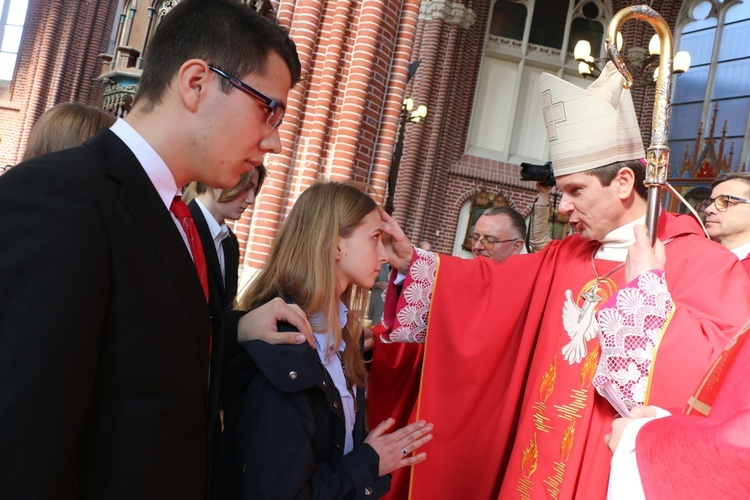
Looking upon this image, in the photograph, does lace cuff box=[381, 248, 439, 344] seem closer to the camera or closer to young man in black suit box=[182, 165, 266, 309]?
young man in black suit box=[182, 165, 266, 309]

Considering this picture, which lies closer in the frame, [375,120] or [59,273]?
[59,273]

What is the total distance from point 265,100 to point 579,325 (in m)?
1.40

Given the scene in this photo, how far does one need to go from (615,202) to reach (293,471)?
1.41 metres

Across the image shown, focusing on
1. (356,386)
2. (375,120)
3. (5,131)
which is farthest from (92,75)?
(356,386)

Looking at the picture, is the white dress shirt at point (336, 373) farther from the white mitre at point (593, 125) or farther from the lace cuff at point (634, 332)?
the white mitre at point (593, 125)

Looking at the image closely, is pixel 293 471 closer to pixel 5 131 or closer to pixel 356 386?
pixel 356 386

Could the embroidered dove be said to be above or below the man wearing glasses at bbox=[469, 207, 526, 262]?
below

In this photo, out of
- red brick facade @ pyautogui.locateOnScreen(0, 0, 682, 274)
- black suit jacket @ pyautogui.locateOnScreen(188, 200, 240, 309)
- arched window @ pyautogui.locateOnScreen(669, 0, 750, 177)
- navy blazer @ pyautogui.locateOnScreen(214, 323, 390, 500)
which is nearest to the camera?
navy blazer @ pyautogui.locateOnScreen(214, 323, 390, 500)

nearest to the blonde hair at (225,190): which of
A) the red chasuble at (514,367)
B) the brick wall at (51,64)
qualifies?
the red chasuble at (514,367)

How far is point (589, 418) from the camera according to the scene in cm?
193

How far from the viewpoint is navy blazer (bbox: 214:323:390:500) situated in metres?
1.42

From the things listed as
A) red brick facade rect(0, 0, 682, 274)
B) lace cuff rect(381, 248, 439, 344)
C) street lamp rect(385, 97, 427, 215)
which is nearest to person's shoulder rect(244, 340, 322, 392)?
lace cuff rect(381, 248, 439, 344)

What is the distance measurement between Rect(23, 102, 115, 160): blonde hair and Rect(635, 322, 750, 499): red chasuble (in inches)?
68.6

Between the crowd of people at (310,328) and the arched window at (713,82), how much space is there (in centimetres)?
1154
